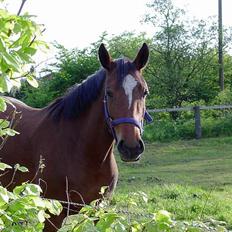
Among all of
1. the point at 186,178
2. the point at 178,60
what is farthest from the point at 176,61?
the point at 186,178

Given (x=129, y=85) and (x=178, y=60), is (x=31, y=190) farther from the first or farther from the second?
(x=178, y=60)

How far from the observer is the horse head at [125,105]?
3.10 m

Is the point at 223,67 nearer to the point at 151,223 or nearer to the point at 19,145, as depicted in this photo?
the point at 19,145

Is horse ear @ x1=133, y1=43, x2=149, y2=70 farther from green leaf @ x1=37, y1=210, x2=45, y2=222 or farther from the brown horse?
green leaf @ x1=37, y1=210, x2=45, y2=222

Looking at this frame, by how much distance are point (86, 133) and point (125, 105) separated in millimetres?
446

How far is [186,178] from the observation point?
8469 mm

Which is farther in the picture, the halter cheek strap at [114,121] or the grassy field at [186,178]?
the grassy field at [186,178]

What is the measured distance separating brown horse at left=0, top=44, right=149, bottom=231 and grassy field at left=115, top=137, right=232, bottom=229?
2.50 ft

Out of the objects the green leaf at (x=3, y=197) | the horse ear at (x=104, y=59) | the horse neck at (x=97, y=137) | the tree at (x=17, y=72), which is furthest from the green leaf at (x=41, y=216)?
the horse ear at (x=104, y=59)

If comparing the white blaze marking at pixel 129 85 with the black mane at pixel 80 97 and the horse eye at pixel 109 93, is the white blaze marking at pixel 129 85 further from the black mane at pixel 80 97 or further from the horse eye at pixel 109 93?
the black mane at pixel 80 97

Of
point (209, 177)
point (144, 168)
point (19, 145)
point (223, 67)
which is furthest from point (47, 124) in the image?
point (223, 67)

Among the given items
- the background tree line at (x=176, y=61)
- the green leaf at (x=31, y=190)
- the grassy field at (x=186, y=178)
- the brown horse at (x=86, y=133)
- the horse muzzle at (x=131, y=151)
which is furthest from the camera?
the background tree line at (x=176, y=61)

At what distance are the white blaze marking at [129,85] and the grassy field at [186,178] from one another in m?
0.82

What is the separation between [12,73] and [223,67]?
19.9 m
